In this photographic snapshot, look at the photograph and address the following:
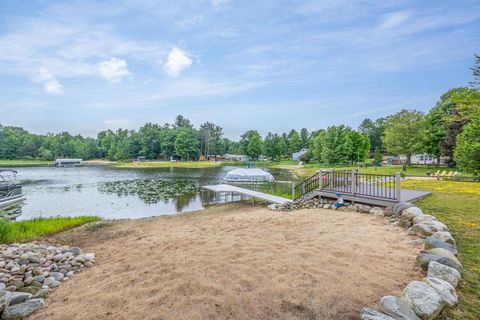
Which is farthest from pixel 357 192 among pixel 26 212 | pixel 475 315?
pixel 26 212

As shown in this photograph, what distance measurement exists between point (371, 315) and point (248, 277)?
1.74 metres

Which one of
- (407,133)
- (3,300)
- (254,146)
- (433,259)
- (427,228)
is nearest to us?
(3,300)

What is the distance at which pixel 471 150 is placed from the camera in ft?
59.9

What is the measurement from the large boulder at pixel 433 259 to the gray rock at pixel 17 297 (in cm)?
611

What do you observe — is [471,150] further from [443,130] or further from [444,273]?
[444,273]

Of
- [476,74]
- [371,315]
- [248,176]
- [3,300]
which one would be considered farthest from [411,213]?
[248,176]

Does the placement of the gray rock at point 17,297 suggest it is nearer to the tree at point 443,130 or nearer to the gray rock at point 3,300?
the gray rock at point 3,300

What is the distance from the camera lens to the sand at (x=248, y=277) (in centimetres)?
316

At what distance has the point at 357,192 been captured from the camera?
32.7 feet

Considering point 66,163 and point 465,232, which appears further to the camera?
point 66,163

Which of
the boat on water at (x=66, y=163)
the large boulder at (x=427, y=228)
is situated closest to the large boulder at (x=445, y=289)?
the large boulder at (x=427, y=228)

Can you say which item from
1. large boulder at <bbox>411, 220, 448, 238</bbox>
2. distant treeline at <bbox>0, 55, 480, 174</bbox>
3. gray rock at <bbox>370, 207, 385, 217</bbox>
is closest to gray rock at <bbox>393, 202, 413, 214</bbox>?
gray rock at <bbox>370, 207, 385, 217</bbox>

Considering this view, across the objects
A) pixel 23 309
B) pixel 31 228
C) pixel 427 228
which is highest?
pixel 427 228

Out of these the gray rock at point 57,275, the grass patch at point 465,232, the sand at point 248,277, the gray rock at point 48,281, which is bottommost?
the gray rock at point 57,275
